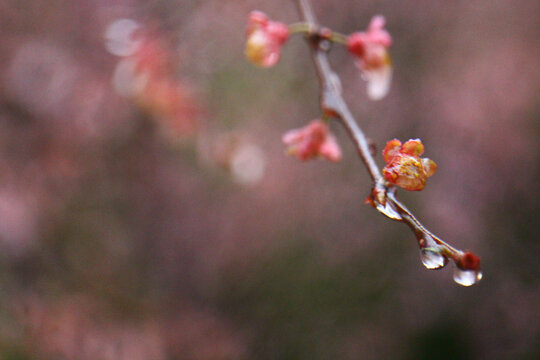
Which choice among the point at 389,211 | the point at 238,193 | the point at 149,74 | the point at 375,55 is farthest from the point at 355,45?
the point at 238,193

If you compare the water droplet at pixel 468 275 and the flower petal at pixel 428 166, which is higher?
the flower petal at pixel 428 166

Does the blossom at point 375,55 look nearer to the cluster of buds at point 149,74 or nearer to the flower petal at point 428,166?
the flower petal at point 428,166

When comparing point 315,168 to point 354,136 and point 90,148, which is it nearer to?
point 90,148

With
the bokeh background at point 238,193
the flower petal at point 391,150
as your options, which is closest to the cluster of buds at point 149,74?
the bokeh background at point 238,193

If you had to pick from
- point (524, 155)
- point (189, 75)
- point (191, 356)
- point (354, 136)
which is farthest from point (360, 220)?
point (354, 136)

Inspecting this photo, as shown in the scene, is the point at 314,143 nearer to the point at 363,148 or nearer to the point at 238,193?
the point at 363,148

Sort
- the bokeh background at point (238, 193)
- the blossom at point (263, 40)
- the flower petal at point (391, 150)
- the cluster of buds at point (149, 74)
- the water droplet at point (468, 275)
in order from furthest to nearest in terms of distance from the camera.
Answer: the bokeh background at point (238, 193)
the cluster of buds at point (149, 74)
the blossom at point (263, 40)
the flower petal at point (391, 150)
the water droplet at point (468, 275)
